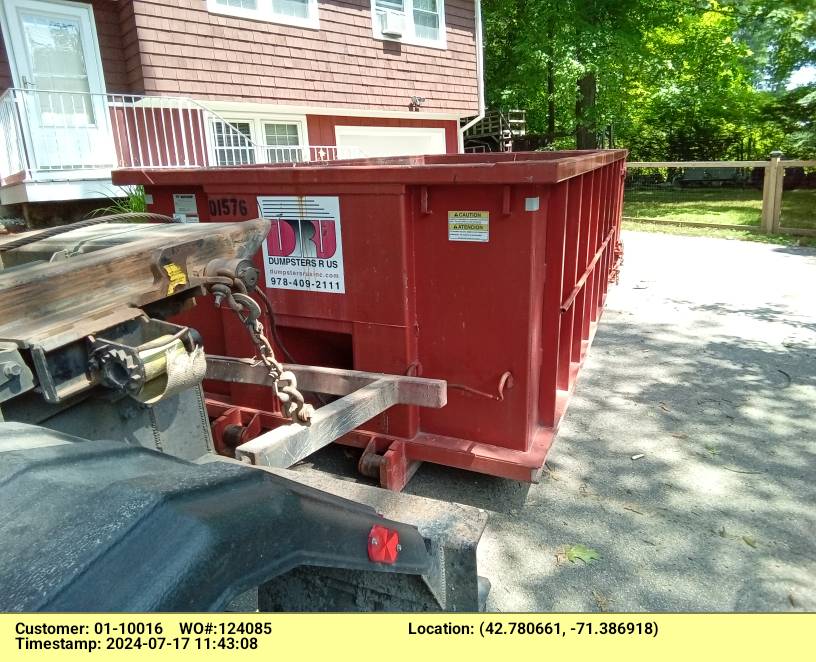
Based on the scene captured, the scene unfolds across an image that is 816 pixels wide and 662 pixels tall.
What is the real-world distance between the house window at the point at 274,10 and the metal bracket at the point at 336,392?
1019 centimetres

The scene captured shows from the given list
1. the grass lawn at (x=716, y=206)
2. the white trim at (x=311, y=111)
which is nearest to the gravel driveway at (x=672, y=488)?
the white trim at (x=311, y=111)

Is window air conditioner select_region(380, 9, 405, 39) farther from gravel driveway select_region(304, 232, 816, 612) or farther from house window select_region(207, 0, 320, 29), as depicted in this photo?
gravel driveway select_region(304, 232, 816, 612)

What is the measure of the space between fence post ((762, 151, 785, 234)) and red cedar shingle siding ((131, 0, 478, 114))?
7632 millimetres

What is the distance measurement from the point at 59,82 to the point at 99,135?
3.23 ft

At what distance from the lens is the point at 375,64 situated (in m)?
13.8

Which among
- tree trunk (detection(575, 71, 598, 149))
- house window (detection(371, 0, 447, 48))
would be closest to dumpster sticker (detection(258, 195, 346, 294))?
house window (detection(371, 0, 447, 48))

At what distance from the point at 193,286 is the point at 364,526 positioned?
107 centimetres

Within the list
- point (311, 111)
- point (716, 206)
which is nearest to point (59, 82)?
point (311, 111)

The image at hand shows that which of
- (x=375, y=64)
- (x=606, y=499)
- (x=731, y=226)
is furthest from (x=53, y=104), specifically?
(x=731, y=226)

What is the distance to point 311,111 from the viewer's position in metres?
13.0

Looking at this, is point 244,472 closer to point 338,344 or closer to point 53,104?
point 338,344

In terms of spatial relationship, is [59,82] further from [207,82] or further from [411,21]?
[411,21]

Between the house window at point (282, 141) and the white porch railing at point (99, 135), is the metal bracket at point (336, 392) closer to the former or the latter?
the white porch railing at point (99, 135)

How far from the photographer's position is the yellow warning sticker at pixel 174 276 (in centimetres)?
179
